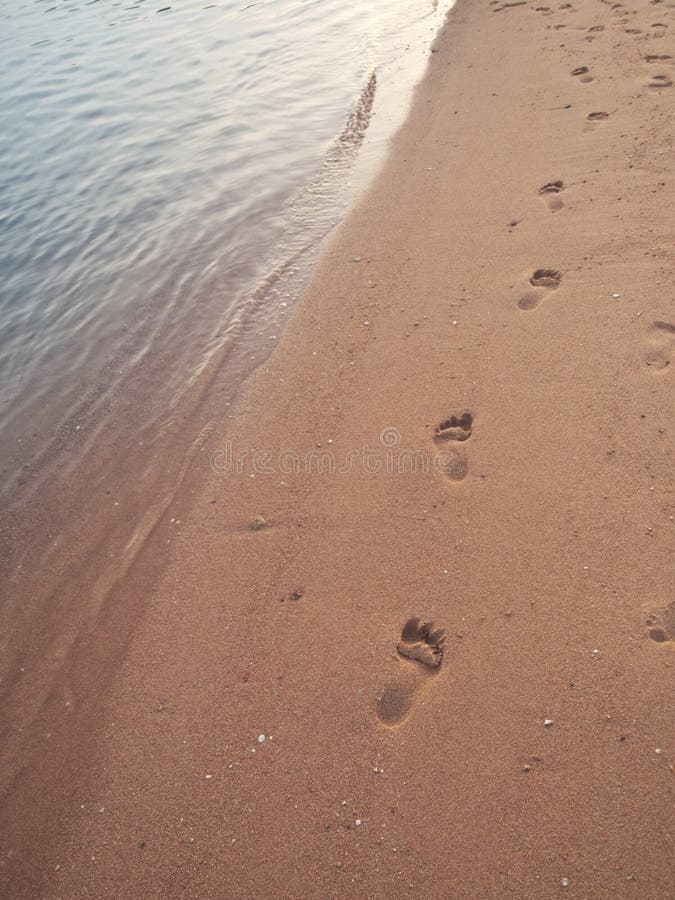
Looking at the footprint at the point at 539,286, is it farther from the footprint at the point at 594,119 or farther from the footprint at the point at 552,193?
the footprint at the point at 594,119

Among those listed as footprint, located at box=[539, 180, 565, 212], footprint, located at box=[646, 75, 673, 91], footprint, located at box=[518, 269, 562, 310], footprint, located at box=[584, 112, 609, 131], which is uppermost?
footprint, located at box=[646, 75, 673, 91]

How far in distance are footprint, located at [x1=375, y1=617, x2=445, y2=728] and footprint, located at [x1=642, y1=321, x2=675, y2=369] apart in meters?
2.00

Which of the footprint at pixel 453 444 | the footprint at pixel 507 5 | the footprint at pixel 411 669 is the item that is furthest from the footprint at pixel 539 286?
the footprint at pixel 507 5

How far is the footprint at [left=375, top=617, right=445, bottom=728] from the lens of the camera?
90.1 inches

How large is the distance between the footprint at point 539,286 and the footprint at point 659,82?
10.0 feet

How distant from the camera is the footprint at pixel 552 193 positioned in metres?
4.51

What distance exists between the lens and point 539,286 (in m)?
3.93

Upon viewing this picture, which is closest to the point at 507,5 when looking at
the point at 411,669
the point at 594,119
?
the point at 594,119

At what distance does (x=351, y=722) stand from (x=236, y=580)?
943mm

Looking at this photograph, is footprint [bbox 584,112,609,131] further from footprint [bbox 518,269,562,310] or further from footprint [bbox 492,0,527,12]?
footprint [bbox 492,0,527,12]

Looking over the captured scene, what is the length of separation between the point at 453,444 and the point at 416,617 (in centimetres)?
107

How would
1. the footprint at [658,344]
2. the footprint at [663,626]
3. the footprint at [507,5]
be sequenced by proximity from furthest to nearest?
A: the footprint at [507,5]
the footprint at [658,344]
the footprint at [663,626]

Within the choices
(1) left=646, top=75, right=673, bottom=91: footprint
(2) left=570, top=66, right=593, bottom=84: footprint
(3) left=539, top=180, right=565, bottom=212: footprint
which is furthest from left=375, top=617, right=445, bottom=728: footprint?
(2) left=570, top=66, right=593, bottom=84: footprint

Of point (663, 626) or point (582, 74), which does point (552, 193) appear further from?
point (663, 626)
